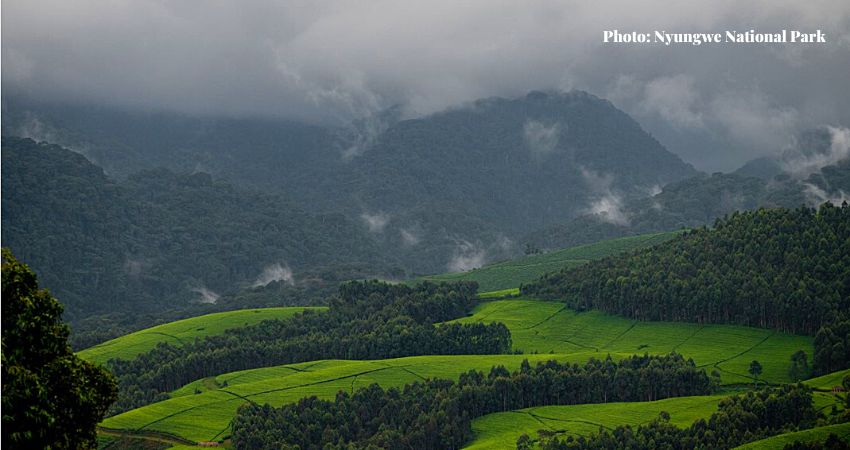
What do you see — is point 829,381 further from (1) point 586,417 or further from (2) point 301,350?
(2) point 301,350

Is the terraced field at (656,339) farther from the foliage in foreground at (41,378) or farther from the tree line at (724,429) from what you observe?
the foliage in foreground at (41,378)

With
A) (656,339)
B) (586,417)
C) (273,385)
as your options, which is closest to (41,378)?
(586,417)

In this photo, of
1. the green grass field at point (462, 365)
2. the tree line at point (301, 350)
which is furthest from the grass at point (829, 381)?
the tree line at point (301, 350)

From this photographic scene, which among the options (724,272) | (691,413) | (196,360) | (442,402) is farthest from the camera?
(724,272)

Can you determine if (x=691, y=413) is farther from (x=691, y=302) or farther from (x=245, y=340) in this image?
(x=245, y=340)

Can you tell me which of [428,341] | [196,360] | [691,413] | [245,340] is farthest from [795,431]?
[245,340]
